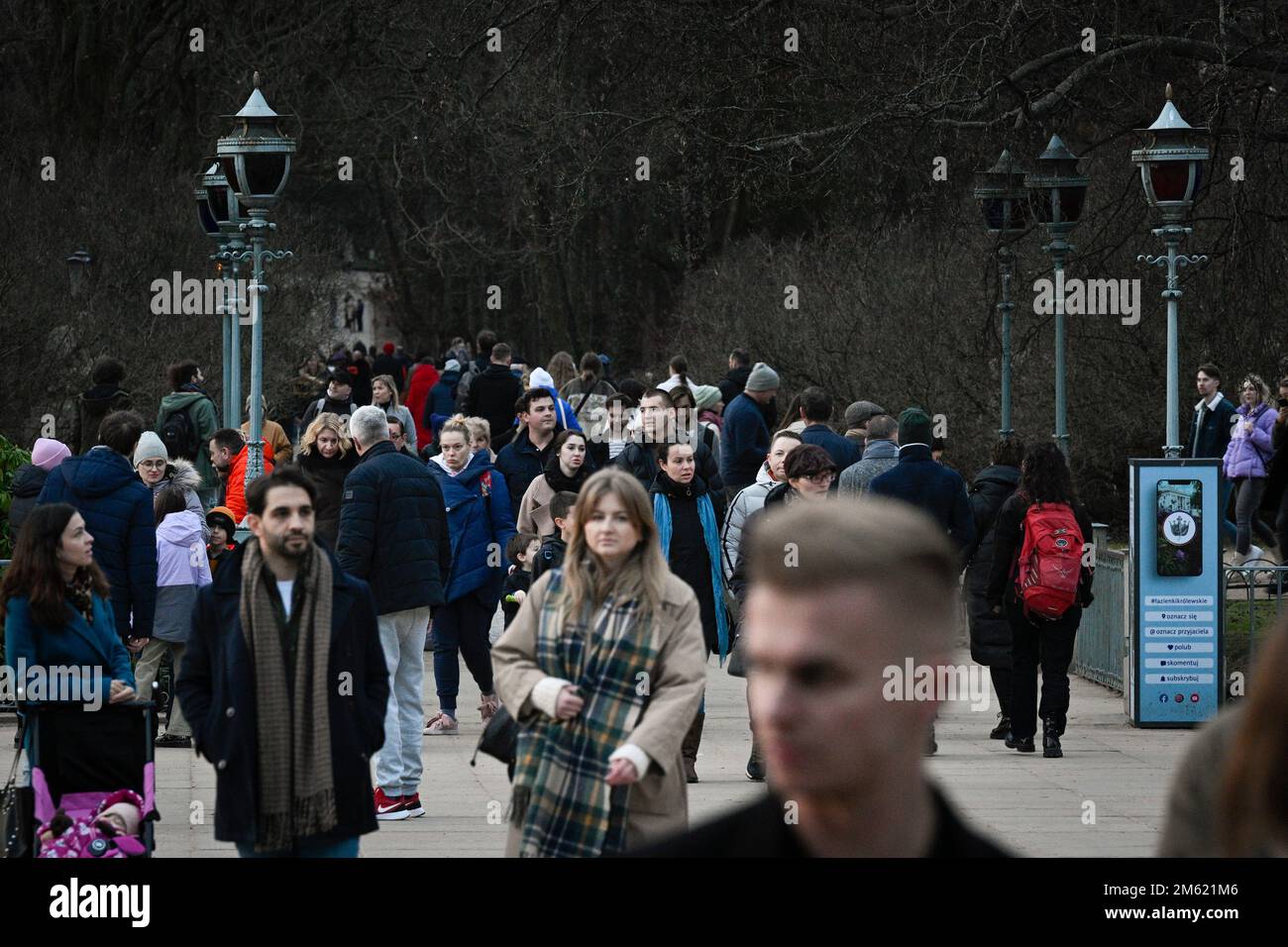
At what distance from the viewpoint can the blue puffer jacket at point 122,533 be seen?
10445 millimetres

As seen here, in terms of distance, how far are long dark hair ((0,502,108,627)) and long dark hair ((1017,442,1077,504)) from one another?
5.62 m

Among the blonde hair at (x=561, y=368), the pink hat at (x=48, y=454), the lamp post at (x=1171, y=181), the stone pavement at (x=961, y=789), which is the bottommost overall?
the stone pavement at (x=961, y=789)

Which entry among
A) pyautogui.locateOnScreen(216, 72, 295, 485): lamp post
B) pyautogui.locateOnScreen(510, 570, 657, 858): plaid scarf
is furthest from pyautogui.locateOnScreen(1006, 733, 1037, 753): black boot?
pyautogui.locateOnScreen(510, 570, 657, 858): plaid scarf

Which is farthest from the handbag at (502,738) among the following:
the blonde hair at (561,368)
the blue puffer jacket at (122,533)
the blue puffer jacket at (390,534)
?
the blonde hair at (561,368)

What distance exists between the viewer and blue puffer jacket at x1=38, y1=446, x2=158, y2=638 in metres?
10.4

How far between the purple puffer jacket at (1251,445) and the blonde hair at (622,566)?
43.7 ft

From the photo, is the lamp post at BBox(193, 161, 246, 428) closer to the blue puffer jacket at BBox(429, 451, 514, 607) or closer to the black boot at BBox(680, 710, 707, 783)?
the blue puffer jacket at BBox(429, 451, 514, 607)

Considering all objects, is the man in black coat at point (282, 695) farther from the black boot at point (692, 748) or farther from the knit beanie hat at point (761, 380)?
the knit beanie hat at point (761, 380)

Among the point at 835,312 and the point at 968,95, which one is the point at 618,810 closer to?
the point at 968,95

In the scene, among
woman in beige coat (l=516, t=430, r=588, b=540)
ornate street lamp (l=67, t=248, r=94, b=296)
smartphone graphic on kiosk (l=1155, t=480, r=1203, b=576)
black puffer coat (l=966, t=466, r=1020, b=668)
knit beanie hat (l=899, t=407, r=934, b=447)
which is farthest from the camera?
ornate street lamp (l=67, t=248, r=94, b=296)

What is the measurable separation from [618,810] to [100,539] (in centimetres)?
513

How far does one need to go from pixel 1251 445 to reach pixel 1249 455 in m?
0.09

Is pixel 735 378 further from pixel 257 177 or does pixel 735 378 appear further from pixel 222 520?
pixel 222 520
